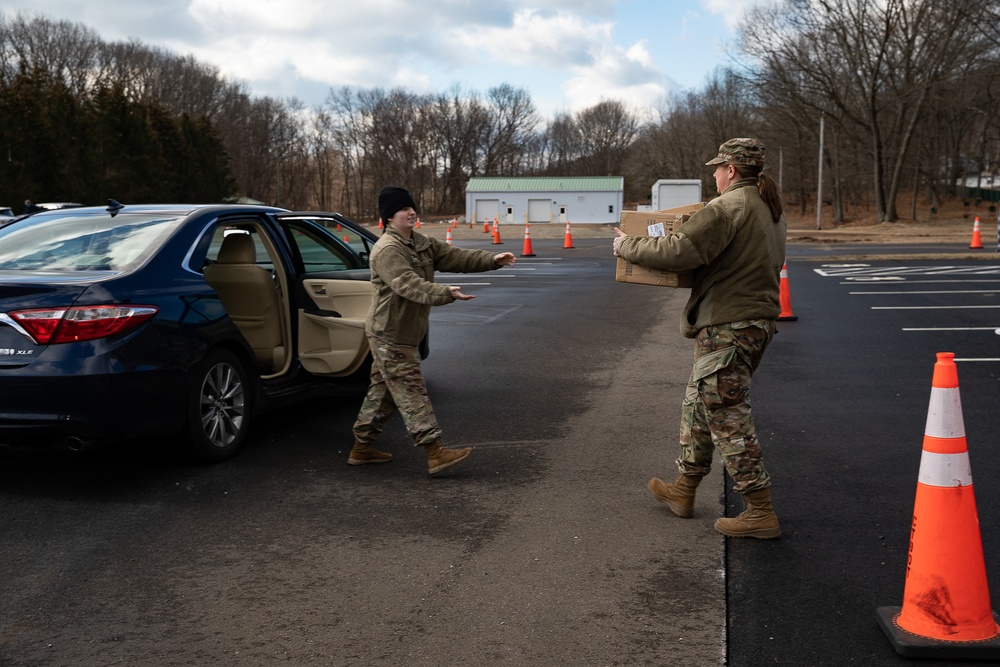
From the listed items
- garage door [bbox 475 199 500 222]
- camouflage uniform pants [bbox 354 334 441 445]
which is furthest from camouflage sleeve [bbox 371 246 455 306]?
garage door [bbox 475 199 500 222]

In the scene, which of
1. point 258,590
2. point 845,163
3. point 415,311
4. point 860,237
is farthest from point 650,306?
point 845,163

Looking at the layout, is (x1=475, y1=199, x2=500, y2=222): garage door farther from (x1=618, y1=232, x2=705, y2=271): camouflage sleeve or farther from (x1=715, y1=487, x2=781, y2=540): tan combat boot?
(x1=715, y1=487, x2=781, y2=540): tan combat boot

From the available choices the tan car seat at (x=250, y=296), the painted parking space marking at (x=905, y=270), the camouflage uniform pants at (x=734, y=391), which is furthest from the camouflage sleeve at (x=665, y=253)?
the painted parking space marking at (x=905, y=270)

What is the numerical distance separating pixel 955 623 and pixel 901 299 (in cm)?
1221

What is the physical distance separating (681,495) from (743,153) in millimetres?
1685

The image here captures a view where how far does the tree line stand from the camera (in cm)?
4419

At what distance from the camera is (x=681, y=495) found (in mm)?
4848

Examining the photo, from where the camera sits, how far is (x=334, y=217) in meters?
7.59

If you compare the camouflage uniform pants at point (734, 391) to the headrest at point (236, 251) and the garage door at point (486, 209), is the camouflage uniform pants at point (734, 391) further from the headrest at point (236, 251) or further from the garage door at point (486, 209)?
the garage door at point (486, 209)

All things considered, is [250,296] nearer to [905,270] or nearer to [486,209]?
[905,270]

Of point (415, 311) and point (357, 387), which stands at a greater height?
point (415, 311)

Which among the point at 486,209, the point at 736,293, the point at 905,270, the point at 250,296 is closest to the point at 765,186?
the point at 736,293

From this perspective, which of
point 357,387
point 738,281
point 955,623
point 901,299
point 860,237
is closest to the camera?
point 955,623

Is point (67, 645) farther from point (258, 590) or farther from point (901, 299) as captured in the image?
point (901, 299)
